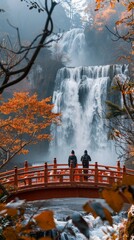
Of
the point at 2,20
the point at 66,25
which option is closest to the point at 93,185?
the point at 2,20

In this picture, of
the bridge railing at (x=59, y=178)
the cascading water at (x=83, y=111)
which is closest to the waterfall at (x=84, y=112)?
the cascading water at (x=83, y=111)

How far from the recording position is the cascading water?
2712cm

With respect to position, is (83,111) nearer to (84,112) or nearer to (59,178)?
(84,112)

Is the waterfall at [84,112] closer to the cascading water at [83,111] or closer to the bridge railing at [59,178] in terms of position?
the cascading water at [83,111]

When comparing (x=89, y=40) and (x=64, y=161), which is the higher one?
(x=89, y=40)

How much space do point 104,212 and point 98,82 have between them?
27210mm

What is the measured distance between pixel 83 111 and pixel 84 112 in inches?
6.1

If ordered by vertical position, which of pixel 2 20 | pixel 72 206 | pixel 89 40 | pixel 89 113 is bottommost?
pixel 72 206

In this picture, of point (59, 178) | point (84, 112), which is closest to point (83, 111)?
point (84, 112)

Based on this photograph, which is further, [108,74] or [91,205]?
[108,74]

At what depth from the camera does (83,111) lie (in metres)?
28.1

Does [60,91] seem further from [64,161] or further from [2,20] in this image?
[2,20]

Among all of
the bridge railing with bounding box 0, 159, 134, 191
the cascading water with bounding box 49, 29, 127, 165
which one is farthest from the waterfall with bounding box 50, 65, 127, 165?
the bridge railing with bounding box 0, 159, 134, 191

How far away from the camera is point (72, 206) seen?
1454 cm
